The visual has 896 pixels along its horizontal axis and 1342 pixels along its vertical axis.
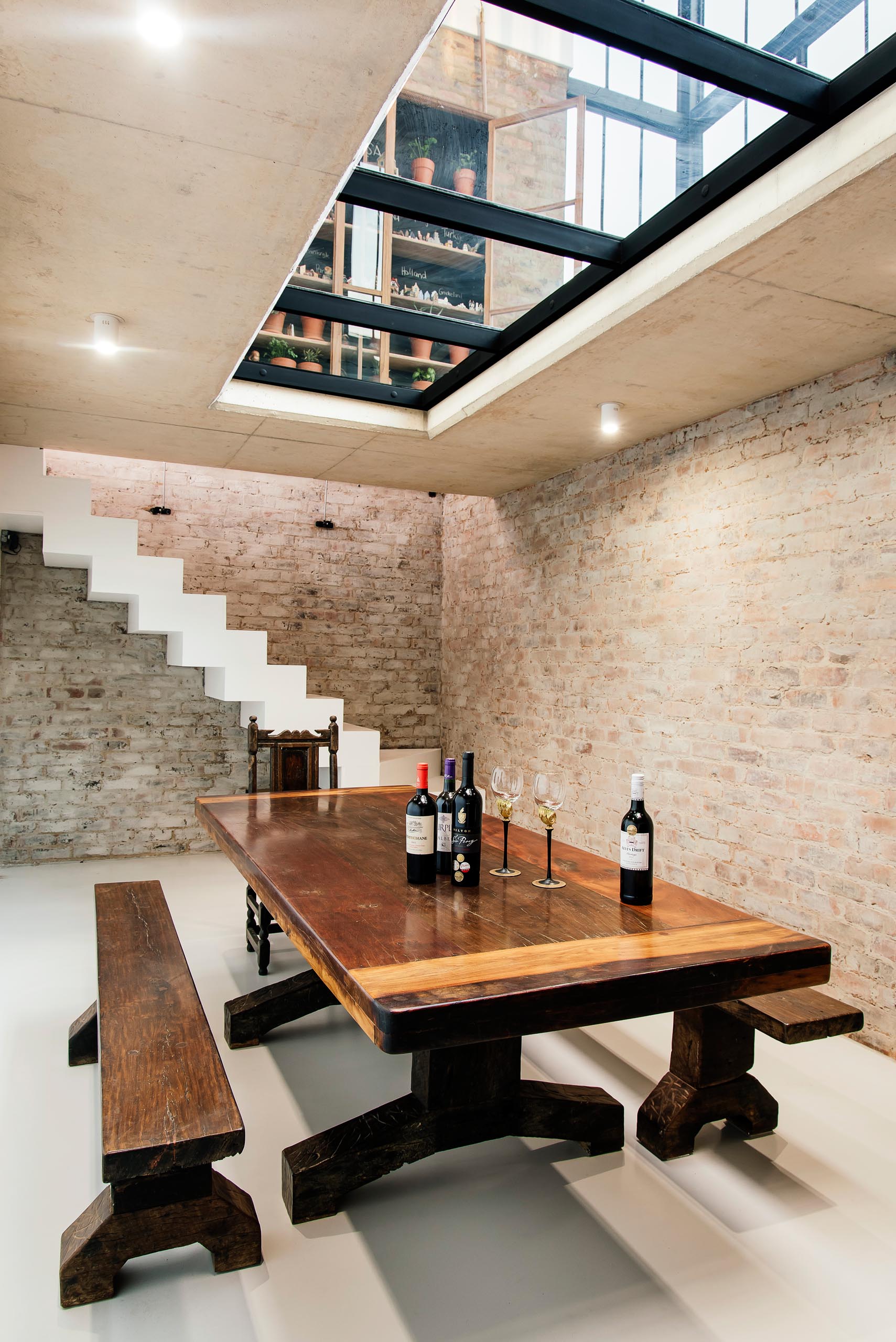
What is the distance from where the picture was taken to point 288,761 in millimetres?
4180

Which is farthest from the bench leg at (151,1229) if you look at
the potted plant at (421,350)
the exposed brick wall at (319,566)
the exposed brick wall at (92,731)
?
the exposed brick wall at (319,566)

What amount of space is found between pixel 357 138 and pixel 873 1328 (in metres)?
2.99

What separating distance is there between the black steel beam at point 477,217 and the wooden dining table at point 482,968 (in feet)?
6.81

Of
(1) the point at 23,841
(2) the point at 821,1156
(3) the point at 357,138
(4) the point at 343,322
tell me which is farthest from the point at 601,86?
(1) the point at 23,841

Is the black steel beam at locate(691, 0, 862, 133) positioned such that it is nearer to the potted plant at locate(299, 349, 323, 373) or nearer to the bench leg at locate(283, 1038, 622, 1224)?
the bench leg at locate(283, 1038, 622, 1224)

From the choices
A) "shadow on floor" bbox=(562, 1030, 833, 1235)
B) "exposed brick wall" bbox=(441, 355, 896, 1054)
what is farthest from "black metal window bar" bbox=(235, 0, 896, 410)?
"shadow on floor" bbox=(562, 1030, 833, 1235)

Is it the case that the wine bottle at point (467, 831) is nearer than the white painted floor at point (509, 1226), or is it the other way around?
the white painted floor at point (509, 1226)

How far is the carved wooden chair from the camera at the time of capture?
4.06 m

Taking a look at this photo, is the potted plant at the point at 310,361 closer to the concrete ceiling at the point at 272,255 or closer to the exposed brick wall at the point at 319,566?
the concrete ceiling at the point at 272,255

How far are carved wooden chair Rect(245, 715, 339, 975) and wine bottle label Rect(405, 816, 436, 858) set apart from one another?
188 cm

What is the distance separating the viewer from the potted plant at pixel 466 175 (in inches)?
118

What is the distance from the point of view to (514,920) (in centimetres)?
203

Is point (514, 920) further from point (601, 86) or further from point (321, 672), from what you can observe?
point (321, 672)

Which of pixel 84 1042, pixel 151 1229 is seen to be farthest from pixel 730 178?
pixel 84 1042
